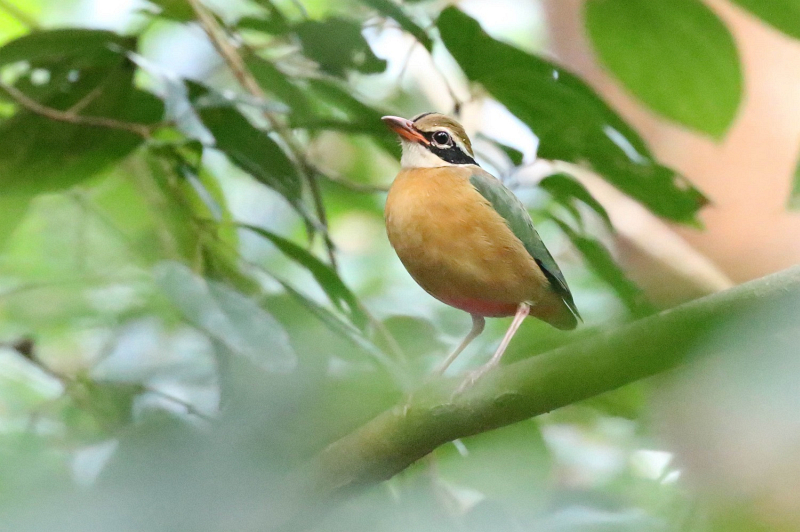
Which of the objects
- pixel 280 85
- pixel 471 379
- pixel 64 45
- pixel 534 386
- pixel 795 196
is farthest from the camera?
pixel 280 85

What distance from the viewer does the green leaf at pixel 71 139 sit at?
2.00m

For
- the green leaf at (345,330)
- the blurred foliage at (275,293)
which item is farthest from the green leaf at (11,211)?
the green leaf at (345,330)

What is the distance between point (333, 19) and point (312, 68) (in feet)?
0.95

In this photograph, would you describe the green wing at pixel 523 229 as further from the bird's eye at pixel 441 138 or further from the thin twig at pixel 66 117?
the thin twig at pixel 66 117

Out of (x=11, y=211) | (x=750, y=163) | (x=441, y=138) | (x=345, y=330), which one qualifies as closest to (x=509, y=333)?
(x=345, y=330)

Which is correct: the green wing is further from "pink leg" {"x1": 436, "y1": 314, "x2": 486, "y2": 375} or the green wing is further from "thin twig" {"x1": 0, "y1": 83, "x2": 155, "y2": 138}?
"thin twig" {"x1": 0, "y1": 83, "x2": 155, "y2": 138}

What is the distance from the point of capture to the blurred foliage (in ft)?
3.84

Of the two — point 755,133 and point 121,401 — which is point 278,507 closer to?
point 121,401

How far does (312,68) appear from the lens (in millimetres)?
2211

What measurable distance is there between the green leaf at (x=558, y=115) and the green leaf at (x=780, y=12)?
0.34 metres

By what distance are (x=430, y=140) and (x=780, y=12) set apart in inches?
29.3

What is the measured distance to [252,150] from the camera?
6.35ft

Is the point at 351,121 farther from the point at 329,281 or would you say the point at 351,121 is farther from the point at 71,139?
the point at 71,139

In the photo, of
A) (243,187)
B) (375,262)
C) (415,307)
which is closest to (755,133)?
(375,262)
